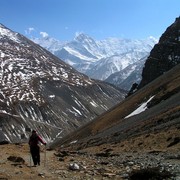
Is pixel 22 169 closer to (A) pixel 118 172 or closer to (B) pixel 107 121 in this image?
(A) pixel 118 172

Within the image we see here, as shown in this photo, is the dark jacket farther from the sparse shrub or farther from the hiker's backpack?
the sparse shrub

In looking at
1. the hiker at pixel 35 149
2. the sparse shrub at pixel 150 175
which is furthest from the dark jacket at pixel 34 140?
the sparse shrub at pixel 150 175

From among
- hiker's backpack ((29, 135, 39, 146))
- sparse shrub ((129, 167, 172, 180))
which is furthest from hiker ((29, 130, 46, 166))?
sparse shrub ((129, 167, 172, 180))

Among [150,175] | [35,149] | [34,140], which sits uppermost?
[34,140]

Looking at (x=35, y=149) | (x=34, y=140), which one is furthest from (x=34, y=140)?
(x=35, y=149)

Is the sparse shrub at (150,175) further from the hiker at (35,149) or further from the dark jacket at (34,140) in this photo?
the dark jacket at (34,140)

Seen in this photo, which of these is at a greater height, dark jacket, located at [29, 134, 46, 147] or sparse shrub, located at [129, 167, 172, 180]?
dark jacket, located at [29, 134, 46, 147]

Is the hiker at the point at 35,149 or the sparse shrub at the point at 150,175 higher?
the hiker at the point at 35,149

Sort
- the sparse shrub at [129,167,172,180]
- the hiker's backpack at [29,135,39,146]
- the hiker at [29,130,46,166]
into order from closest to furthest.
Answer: the sparse shrub at [129,167,172,180] < the hiker at [29,130,46,166] < the hiker's backpack at [29,135,39,146]

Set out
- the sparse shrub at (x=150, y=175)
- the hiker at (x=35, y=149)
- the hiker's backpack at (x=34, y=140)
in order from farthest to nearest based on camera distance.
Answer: the hiker's backpack at (x=34, y=140), the hiker at (x=35, y=149), the sparse shrub at (x=150, y=175)

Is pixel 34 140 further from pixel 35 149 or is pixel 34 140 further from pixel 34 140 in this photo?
pixel 35 149

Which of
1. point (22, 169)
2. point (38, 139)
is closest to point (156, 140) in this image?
point (38, 139)

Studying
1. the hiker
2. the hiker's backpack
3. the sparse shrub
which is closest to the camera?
the sparse shrub

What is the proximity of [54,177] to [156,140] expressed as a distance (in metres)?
24.8
